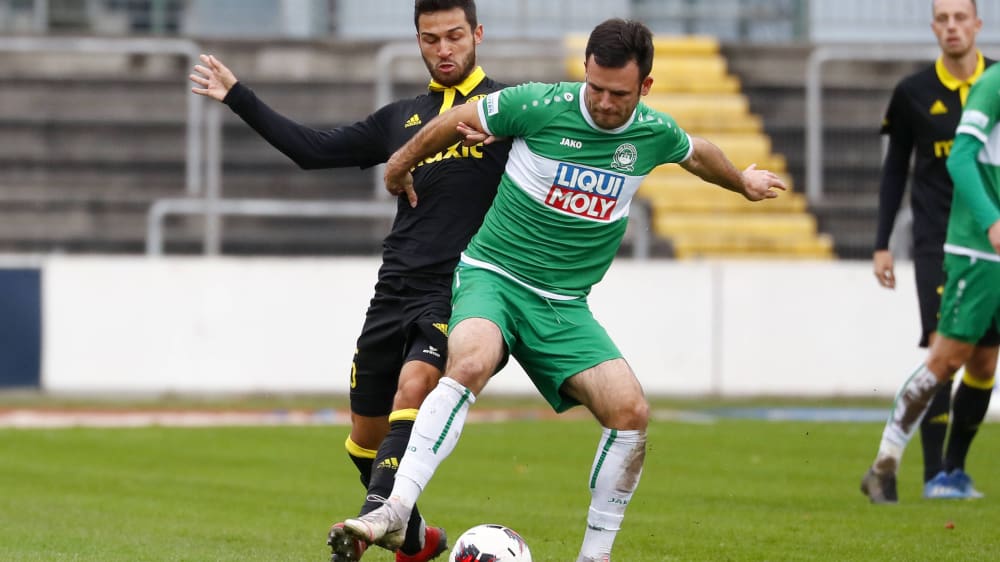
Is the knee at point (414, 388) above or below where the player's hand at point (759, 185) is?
below

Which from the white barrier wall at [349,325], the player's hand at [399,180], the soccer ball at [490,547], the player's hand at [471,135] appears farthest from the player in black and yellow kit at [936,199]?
the white barrier wall at [349,325]

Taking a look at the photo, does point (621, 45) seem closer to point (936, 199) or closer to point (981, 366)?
point (936, 199)

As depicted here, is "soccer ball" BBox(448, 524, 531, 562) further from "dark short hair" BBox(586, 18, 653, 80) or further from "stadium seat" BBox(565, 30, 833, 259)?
"stadium seat" BBox(565, 30, 833, 259)

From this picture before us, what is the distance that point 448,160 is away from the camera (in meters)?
6.75

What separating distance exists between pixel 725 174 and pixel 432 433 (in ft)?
5.33

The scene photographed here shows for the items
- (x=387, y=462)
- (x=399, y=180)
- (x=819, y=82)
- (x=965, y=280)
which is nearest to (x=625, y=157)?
(x=399, y=180)

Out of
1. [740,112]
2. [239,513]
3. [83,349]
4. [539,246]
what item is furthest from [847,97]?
[539,246]

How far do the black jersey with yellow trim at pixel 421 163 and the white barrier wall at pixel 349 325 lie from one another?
10.4 metres

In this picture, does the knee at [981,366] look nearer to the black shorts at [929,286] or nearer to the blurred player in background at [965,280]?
the blurred player in background at [965,280]

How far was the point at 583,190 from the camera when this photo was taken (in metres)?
6.29

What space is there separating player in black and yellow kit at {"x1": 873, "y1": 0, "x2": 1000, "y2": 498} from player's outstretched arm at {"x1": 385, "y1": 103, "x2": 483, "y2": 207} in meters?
3.91

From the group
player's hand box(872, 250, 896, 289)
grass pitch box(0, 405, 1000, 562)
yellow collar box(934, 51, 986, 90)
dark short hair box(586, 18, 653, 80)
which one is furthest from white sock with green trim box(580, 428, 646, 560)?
yellow collar box(934, 51, 986, 90)

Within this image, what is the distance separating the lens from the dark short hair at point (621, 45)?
6.01m

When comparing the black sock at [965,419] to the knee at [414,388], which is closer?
the knee at [414,388]
